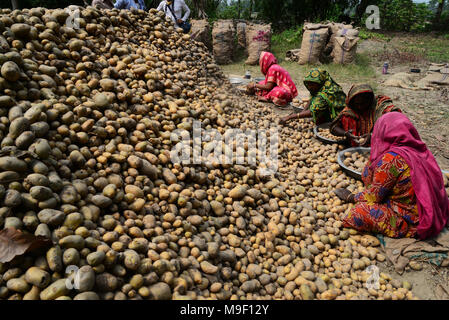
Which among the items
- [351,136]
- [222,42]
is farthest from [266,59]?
[222,42]

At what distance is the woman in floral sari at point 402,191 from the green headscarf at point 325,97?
1.55 m

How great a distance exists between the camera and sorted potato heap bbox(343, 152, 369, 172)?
3367mm

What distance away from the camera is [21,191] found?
157 centimetres

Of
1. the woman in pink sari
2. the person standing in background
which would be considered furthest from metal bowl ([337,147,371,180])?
the person standing in background

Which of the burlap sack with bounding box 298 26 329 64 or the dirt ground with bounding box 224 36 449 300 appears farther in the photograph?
the burlap sack with bounding box 298 26 329 64

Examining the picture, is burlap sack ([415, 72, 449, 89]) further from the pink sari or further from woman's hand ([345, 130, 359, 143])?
woman's hand ([345, 130, 359, 143])

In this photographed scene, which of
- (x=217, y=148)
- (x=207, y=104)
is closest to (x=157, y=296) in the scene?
(x=217, y=148)

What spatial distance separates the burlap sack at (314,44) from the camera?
8.62 metres

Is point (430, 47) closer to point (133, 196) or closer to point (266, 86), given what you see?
point (266, 86)

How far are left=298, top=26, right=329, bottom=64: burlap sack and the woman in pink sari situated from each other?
420cm

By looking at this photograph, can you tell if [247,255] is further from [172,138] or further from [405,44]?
[405,44]

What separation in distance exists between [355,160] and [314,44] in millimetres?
6260

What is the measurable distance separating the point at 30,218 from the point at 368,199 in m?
2.57

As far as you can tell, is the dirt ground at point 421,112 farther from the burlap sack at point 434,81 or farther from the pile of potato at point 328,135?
the pile of potato at point 328,135
